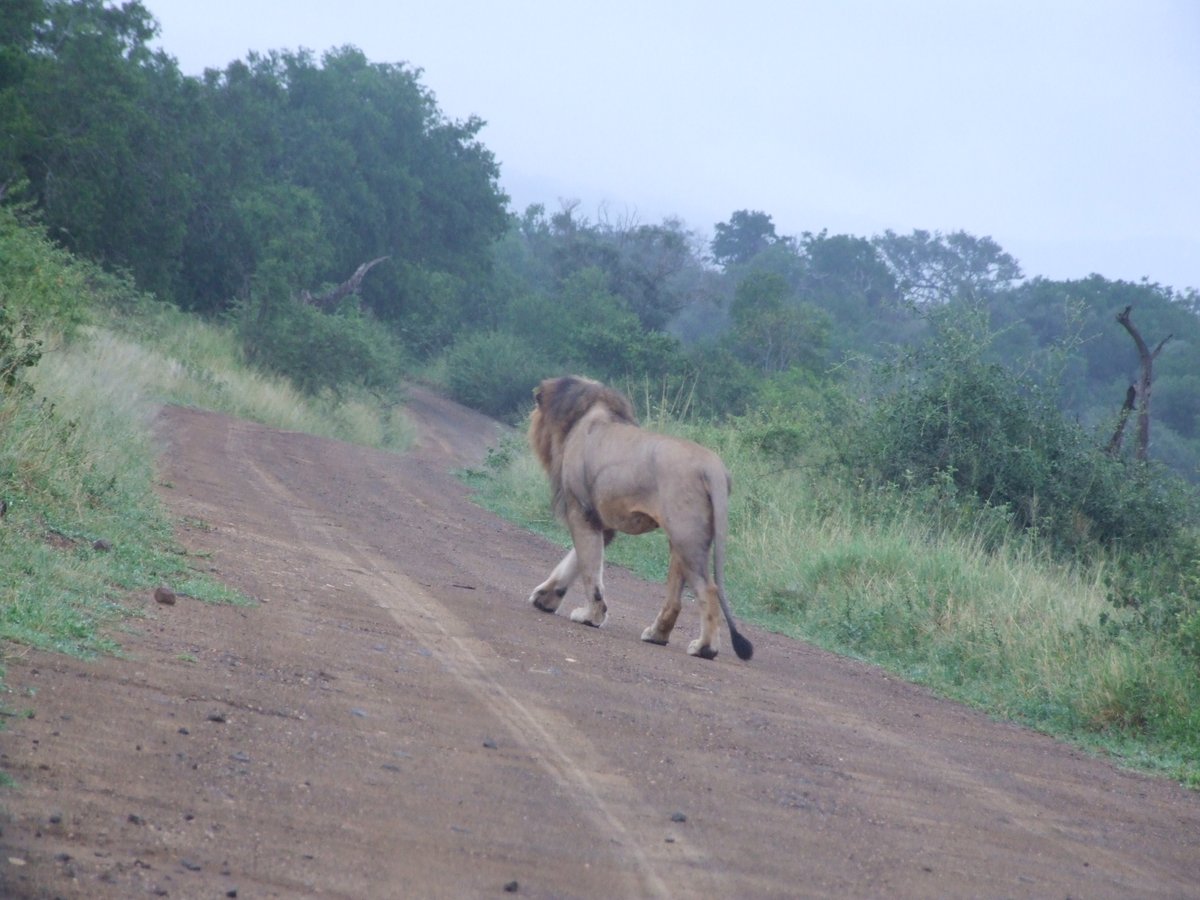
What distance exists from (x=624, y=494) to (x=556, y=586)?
0.90m

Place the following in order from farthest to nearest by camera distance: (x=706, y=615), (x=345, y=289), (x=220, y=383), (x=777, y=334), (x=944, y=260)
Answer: (x=944, y=260) < (x=345, y=289) < (x=777, y=334) < (x=220, y=383) < (x=706, y=615)

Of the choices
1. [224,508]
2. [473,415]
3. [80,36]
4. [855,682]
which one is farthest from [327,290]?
[855,682]

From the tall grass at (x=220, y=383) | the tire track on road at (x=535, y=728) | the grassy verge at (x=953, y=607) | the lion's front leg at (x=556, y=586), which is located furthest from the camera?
the tall grass at (x=220, y=383)

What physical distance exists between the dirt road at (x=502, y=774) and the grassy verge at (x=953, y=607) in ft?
2.19

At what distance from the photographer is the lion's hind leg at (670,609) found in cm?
840

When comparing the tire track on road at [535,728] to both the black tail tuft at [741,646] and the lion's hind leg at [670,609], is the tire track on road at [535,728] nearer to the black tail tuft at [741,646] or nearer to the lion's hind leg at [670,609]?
the lion's hind leg at [670,609]

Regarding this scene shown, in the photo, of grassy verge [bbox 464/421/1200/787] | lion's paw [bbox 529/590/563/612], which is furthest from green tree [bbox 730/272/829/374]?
lion's paw [bbox 529/590/563/612]

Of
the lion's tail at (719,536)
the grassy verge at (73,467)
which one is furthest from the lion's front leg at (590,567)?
the grassy verge at (73,467)

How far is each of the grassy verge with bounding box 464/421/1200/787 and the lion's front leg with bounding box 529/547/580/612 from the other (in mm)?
2444

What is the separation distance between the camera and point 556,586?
9.01m

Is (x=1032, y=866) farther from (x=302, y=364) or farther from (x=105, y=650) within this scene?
(x=302, y=364)

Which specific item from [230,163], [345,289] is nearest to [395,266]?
[345,289]

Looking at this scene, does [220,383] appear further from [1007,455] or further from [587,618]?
[587,618]

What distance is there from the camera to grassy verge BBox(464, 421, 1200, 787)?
8.32m
